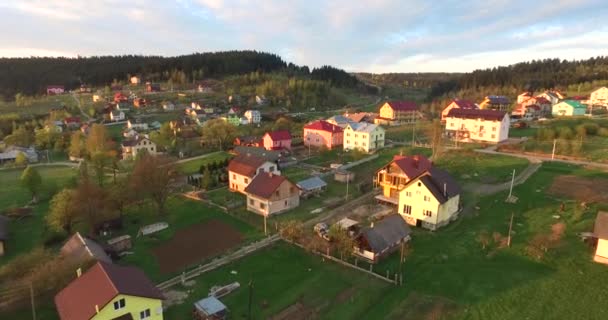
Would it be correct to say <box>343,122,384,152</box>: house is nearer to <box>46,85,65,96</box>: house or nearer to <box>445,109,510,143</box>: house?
<box>445,109,510,143</box>: house

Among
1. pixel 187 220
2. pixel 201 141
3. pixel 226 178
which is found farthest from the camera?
pixel 201 141

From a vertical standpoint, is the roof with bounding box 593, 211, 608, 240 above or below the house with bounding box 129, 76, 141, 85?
below

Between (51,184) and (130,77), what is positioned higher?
(130,77)

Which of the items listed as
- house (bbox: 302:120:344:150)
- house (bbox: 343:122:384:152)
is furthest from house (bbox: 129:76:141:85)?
house (bbox: 343:122:384:152)

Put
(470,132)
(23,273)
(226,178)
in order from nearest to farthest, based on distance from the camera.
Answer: (23,273) < (226,178) < (470,132)

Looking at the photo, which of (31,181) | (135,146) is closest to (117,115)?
(135,146)

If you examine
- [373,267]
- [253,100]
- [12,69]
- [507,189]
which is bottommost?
[373,267]

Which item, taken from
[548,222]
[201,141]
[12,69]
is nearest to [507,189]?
[548,222]

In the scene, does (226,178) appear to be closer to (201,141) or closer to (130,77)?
(201,141)
